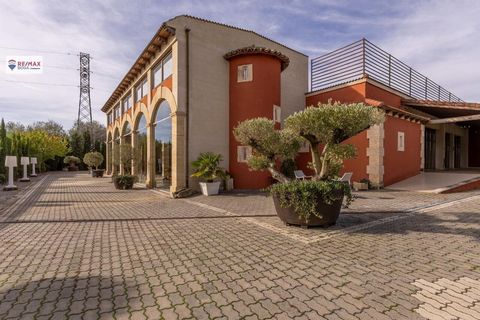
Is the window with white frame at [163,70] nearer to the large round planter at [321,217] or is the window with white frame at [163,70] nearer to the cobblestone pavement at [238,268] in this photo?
the cobblestone pavement at [238,268]

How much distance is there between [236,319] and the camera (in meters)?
2.73

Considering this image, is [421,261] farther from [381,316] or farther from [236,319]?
[236,319]

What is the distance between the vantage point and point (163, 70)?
14727mm

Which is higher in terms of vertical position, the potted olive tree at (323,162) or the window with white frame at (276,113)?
the window with white frame at (276,113)

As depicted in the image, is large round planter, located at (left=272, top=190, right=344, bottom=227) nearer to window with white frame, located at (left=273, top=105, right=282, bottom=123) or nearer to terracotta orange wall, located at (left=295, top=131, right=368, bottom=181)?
terracotta orange wall, located at (left=295, top=131, right=368, bottom=181)

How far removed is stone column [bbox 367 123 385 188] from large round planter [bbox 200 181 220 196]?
23.9 ft

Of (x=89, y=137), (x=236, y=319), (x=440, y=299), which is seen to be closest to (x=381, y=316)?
(x=440, y=299)

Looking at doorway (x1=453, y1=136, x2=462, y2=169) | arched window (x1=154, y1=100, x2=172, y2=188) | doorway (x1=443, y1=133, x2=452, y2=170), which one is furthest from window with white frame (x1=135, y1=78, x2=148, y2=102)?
doorway (x1=453, y1=136, x2=462, y2=169)

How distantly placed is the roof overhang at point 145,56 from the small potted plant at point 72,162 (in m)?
19.1

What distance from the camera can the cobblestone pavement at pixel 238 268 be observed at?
2.94 metres

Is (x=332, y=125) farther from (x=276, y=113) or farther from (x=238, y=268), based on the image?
(x=276, y=113)

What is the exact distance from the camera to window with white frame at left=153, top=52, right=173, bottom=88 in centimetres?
1387

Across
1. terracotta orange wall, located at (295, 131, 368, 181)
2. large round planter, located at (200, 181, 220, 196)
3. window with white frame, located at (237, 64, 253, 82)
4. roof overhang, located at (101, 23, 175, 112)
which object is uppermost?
roof overhang, located at (101, 23, 175, 112)

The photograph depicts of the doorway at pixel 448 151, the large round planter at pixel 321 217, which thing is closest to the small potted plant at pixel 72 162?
the large round planter at pixel 321 217
